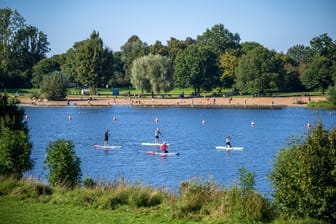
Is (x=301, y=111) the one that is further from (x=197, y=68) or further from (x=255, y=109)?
(x=197, y=68)

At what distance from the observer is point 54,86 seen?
124250 millimetres

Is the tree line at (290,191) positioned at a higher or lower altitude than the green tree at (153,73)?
lower

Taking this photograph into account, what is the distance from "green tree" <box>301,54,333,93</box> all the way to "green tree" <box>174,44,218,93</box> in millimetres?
22641

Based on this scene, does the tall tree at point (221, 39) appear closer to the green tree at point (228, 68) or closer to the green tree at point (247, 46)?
the green tree at point (247, 46)

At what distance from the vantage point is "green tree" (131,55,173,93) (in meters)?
128

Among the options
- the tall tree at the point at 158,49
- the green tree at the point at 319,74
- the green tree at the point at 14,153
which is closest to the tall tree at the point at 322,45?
the green tree at the point at 319,74

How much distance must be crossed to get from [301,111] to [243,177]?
90957 mm

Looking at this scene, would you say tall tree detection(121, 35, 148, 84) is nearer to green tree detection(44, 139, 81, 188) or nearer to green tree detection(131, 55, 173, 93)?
green tree detection(131, 55, 173, 93)

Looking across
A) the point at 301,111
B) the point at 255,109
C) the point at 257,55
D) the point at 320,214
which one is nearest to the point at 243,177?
the point at 320,214

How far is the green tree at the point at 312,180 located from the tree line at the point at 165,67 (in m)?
106

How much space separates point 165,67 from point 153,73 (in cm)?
340

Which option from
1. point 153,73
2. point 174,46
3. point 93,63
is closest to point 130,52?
point 174,46

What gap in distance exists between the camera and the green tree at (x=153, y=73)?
128 meters

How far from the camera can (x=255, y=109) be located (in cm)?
11675
